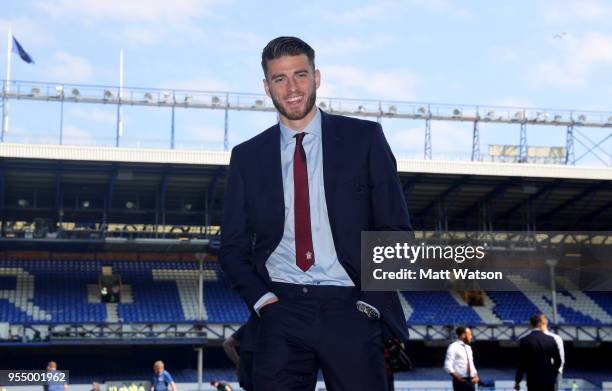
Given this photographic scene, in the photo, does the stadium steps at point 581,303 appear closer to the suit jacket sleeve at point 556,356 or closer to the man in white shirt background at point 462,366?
the man in white shirt background at point 462,366

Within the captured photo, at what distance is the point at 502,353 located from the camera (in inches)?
1694

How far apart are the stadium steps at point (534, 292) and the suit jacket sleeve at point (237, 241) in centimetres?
4094

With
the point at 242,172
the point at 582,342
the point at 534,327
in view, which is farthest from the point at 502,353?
the point at 242,172

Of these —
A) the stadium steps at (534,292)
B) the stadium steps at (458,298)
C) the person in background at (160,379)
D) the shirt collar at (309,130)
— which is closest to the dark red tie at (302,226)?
the shirt collar at (309,130)

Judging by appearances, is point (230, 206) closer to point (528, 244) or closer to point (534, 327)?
point (534, 327)

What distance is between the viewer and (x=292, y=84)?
12.9ft

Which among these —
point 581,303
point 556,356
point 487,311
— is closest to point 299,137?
point 556,356

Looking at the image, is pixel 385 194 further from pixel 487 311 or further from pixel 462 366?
pixel 487 311

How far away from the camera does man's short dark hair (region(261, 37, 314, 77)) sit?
12.9 feet

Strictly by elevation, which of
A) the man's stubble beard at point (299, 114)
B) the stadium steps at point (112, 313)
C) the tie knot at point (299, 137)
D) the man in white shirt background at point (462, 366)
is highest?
the man's stubble beard at point (299, 114)

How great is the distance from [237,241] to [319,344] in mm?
629

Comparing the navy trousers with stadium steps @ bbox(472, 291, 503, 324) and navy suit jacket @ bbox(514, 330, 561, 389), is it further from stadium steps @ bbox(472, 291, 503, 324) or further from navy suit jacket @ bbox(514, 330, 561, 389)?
stadium steps @ bbox(472, 291, 503, 324)

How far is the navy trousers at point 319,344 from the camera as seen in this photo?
3.67m

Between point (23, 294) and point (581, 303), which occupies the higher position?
point (23, 294)
